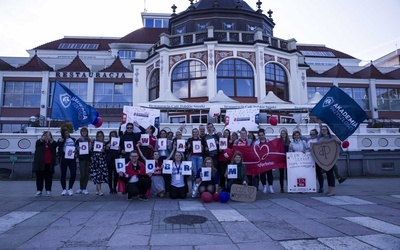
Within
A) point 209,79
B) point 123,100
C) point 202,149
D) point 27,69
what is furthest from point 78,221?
point 27,69

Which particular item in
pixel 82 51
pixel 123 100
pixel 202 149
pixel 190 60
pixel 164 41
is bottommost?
pixel 202 149

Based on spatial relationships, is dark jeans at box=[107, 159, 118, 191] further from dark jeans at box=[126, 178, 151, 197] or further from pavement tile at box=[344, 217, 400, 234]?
pavement tile at box=[344, 217, 400, 234]

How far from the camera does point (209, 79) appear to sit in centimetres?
2373

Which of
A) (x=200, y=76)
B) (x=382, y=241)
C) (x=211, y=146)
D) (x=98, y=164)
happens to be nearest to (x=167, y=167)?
(x=211, y=146)

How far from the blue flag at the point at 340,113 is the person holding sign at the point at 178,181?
5.37 metres

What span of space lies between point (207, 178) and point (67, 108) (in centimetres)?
553

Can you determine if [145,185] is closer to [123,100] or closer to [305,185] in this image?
[305,185]

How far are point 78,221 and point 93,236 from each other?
1.21m

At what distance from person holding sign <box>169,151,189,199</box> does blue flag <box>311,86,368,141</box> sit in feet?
17.6

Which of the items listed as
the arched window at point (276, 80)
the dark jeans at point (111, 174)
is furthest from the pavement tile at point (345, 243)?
the arched window at point (276, 80)

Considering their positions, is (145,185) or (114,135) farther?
(114,135)

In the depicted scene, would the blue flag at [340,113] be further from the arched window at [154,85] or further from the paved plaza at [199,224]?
the arched window at [154,85]

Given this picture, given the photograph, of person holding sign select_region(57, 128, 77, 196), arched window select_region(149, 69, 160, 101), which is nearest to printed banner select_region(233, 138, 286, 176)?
person holding sign select_region(57, 128, 77, 196)

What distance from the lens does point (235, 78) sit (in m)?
24.4
